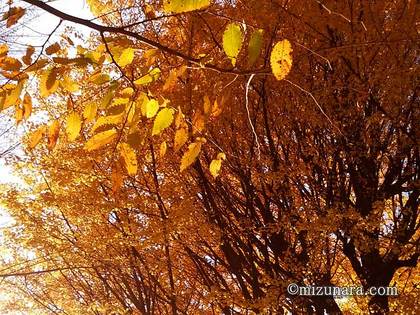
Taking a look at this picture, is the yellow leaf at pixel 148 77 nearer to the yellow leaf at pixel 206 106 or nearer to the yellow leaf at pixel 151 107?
the yellow leaf at pixel 151 107

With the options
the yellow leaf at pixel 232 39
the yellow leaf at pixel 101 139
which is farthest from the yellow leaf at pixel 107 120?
the yellow leaf at pixel 232 39

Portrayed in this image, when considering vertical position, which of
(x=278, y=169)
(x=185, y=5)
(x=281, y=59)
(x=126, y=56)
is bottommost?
(x=185, y=5)

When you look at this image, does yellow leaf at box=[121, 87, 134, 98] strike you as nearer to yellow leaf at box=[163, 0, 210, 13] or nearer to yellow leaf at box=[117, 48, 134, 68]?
yellow leaf at box=[117, 48, 134, 68]

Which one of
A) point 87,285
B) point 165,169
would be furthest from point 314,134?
A: point 87,285

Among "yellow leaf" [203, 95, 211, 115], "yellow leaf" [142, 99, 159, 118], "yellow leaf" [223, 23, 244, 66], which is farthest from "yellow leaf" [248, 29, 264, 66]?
"yellow leaf" [142, 99, 159, 118]

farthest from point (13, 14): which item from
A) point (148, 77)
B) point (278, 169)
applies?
point (278, 169)

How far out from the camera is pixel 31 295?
32.6ft

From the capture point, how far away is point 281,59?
4.17 feet

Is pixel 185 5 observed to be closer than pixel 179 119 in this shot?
Yes

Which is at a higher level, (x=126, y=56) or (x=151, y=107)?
(x=126, y=56)

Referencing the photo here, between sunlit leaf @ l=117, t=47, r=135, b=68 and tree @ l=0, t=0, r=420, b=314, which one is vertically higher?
tree @ l=0, t=0, r=420, b=314

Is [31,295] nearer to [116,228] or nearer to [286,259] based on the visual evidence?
[116,228]

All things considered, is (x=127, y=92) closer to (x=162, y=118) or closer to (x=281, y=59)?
(x=162, y=118)

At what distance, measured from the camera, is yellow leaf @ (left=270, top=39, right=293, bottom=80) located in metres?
1.25
